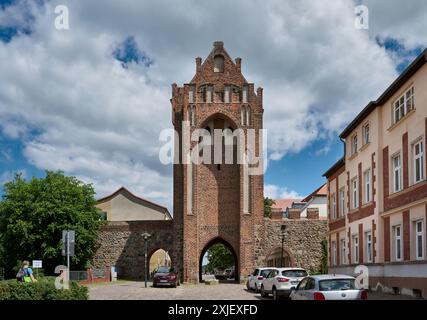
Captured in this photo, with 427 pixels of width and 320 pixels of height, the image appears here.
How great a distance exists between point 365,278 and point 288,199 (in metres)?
78.9

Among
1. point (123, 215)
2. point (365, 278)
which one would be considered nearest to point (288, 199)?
point (123, 215)

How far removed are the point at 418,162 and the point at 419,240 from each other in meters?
3.02

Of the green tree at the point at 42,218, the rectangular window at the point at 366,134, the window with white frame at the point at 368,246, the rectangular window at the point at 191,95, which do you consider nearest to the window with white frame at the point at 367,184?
the rectangular window at the point at 366,134

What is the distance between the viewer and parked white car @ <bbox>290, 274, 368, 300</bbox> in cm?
1580

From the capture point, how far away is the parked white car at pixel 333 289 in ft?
51.9

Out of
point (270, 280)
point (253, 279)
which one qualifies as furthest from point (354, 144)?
point (270, 280)

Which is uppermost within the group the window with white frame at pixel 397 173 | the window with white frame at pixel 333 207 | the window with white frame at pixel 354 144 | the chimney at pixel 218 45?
the chimney at pixel 218 45

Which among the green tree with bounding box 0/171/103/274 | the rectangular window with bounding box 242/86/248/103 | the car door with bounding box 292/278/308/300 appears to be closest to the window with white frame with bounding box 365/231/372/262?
the car door with bounding box 292/278/308/300

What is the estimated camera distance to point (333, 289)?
16047 millimetres

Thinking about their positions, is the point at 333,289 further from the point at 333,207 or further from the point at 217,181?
the point at 217,181

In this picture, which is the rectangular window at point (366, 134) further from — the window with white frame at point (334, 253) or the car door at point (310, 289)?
the car door at point (310, 289)

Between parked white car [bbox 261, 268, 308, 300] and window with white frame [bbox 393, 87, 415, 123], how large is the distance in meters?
7.89

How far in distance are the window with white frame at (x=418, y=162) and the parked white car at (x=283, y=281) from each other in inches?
242
